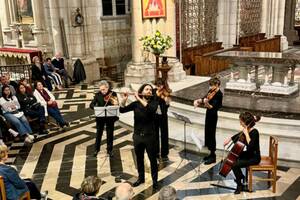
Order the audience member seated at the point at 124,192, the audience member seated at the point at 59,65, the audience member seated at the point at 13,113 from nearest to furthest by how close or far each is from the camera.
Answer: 1. the audience member seated at the point at 124,192
2. the audience member seated at the point at 13,113
3. the audience member seated at the point at 59,65

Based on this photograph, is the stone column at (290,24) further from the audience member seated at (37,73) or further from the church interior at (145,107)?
the audience member seated at (37,73)

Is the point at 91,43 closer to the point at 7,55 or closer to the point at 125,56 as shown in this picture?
the point at 125,56

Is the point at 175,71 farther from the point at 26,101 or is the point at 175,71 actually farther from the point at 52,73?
the point at 26,101

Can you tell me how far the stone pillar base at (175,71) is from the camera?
11.3 metres

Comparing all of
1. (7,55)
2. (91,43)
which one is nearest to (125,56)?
(91,43)

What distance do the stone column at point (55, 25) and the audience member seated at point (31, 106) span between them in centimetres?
503

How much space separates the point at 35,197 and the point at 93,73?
8.80 m

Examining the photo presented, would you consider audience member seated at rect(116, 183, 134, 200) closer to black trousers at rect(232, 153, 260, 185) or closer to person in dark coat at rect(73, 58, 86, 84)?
black trousers at rect(232, 153, 260, 185)

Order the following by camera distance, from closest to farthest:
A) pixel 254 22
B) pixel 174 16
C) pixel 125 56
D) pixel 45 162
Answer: pixel 45 162 → pixel 174 16 → pixel 125 56 → pixel 254 22

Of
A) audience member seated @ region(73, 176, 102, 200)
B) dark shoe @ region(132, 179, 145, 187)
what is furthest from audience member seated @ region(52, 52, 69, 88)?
audience member seated @ region(73, 176, 102, 200)

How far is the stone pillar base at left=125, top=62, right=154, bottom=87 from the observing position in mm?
11305

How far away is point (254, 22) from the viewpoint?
17.3 meters

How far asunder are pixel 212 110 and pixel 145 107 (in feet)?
4.55

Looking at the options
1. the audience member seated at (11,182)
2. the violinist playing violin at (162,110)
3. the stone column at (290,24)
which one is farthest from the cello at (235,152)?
the stone column at (290,24)
